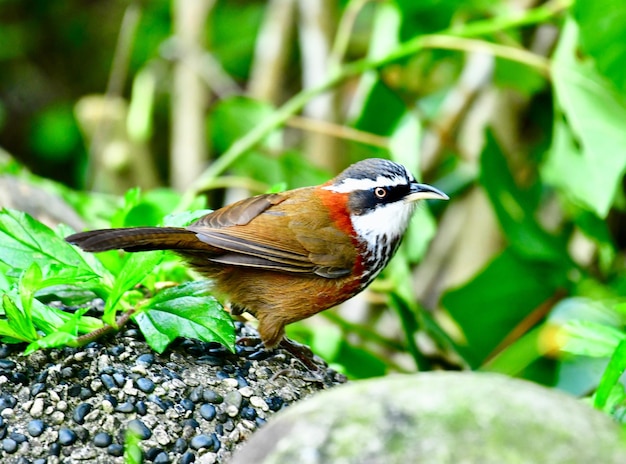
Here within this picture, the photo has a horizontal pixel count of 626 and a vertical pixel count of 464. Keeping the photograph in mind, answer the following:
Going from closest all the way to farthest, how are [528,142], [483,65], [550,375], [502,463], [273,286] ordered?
[502,463] < [273,286] < [550,375] < [483,65] < [528,142]

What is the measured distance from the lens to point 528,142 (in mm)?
6070

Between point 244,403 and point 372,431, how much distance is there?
90 cm

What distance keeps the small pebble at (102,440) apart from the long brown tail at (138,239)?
55cm

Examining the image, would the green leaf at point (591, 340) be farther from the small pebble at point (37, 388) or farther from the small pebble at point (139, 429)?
the small pebble at point (37, 388)

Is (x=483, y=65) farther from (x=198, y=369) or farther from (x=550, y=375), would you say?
(x=198, y=369)

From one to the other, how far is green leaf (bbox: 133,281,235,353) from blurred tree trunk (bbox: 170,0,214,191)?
A: 3.81 m

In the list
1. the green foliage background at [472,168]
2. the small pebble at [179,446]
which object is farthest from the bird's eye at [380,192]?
the small pebble at [179,446]

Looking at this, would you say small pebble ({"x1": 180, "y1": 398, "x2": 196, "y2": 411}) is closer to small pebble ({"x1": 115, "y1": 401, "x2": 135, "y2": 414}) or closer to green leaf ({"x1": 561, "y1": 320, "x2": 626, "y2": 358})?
small pebble ({"x1": 115, "y1": 401, "x2": 135, "y2": 414})

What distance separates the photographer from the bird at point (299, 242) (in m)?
3.04

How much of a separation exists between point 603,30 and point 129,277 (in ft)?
8.41

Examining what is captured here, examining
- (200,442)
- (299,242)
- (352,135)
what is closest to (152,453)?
(200,442)

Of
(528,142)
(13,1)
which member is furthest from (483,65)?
(13,1)

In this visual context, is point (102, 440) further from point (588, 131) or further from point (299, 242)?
point (588, 131)

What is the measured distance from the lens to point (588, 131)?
415cm
